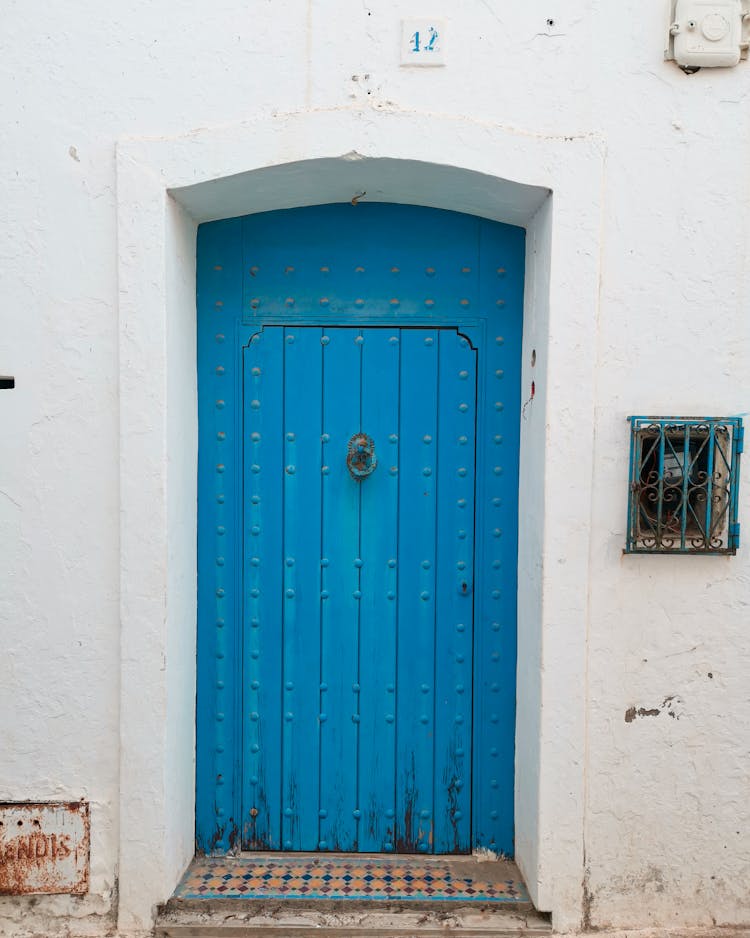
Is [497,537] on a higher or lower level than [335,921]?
higher

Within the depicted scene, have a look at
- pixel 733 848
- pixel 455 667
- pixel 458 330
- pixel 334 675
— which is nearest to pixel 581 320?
pixel 458 330

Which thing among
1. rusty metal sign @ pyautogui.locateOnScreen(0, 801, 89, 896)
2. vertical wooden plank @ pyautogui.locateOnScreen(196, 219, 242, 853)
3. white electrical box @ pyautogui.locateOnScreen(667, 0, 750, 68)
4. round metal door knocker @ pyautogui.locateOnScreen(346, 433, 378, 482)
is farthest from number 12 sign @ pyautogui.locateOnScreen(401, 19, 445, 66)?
rusty metal sign @ pyautogui.locateOnScreen(0, 801, 89, 896)

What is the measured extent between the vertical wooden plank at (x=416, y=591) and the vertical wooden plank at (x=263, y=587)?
17.7 inches

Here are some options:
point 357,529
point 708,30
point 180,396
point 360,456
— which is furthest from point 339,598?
point 708,30

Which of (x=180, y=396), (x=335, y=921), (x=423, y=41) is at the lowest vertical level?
(x=335, y=921)

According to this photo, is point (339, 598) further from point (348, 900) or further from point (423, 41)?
point (423, 41)

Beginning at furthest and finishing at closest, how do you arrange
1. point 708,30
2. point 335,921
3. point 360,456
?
1. point 360,456
2. point 335,921
3. point 708,30

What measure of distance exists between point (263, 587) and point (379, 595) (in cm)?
Answer: 43

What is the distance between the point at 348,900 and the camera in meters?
2.63

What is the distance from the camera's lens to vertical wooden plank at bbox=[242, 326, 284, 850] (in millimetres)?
2889

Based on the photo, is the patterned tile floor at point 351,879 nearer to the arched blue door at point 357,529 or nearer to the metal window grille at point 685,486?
the arched blue door at point 357,529

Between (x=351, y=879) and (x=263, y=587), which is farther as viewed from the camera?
(x=263, y=587)

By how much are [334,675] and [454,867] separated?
2.63ft

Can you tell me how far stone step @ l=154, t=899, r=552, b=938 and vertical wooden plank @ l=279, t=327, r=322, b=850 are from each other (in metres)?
0.35
